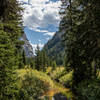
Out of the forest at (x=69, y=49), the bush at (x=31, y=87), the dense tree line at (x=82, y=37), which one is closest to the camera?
the forest at (x=69, y=49)

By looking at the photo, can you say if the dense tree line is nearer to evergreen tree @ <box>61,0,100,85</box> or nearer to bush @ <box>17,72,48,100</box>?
evergreen tree @ <box>61,0,100,85</box>

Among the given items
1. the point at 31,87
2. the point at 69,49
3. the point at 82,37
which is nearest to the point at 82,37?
the point at 82,37

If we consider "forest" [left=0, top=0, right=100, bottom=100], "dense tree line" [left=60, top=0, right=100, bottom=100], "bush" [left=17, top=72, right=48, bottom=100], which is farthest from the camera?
"dense tree line" [left=60, top=0, right=100, bottom=100]

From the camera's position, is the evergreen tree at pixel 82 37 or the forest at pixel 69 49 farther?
the evergreen tree at pixel 82 37

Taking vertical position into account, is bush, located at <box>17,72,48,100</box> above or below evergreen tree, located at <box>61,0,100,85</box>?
below

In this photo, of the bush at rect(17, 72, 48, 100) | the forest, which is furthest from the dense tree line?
the bush at rect(17, 72, 48, 100)

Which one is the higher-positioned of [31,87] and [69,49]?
[69,49]

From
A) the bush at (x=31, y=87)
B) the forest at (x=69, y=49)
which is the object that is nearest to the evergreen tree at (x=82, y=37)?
the forest at (x=69, y=49)

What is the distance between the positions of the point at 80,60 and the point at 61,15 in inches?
289

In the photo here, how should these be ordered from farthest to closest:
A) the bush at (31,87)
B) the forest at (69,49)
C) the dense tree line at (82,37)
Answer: the dense tree line at (82,37), the bush at (31,87), the forest at (69,49)

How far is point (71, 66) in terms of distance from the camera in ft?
53.6

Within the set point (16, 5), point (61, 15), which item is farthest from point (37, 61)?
point (16, 5)

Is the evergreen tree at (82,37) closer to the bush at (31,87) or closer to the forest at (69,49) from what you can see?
the forest at (69,49)

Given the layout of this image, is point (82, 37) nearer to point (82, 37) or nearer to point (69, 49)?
point (82, 37)
